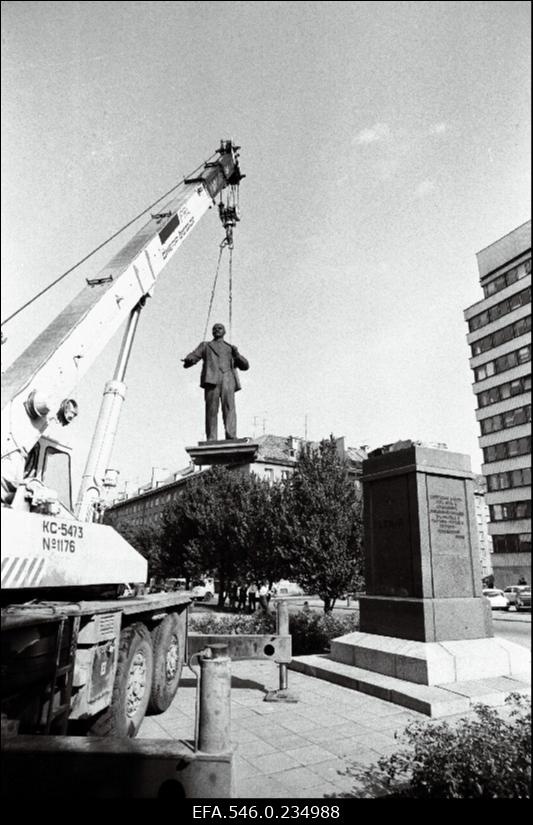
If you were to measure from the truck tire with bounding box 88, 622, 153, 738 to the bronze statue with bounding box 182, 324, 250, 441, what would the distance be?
114 inches

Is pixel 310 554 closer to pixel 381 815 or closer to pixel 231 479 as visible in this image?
pixel 381 815

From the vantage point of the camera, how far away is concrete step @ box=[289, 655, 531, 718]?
6258 mm

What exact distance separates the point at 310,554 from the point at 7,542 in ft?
41.2

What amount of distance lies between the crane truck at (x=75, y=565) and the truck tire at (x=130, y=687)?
13mm

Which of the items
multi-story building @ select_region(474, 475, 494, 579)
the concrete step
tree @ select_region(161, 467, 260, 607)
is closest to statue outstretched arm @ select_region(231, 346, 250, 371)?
the concrete step

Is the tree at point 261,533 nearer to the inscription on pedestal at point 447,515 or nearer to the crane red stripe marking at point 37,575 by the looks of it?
the inscription on pedestal at point 447,515

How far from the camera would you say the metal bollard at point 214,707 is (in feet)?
8.71

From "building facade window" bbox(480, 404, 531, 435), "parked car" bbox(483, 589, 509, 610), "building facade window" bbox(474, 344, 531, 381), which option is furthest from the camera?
"building facade window" bbox(474, 344, 531, 381)

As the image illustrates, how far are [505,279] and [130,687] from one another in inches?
1864

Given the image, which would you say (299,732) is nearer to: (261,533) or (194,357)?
(194,357)

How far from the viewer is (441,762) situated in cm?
363

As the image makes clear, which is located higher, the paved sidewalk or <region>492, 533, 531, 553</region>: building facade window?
<region>492, 533, 531, 553</region>: building facade window

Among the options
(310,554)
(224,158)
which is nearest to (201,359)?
(224,158)

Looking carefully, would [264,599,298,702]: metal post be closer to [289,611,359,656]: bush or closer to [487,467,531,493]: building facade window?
[289,611,359,656]: bush
